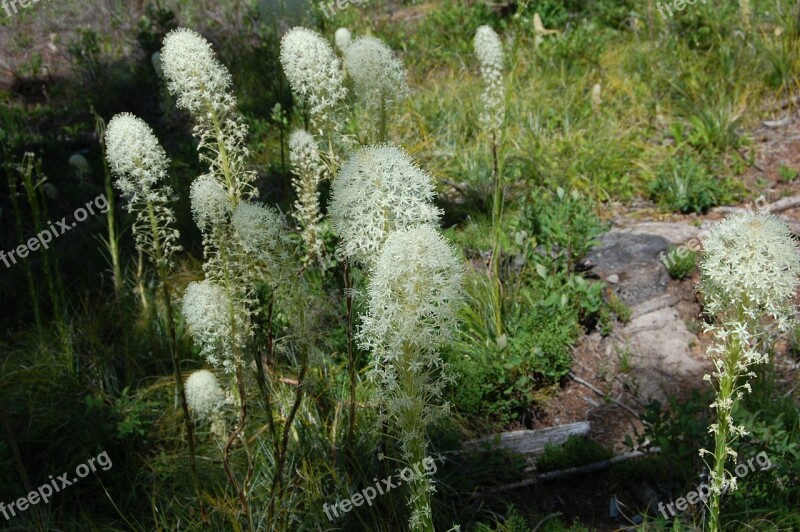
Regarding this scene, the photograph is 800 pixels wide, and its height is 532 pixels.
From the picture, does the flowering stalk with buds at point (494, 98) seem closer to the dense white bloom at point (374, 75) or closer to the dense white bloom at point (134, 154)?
the dense white bloom at point (374, 75)

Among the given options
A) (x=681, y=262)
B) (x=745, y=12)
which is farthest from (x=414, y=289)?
(x=745, y=12)

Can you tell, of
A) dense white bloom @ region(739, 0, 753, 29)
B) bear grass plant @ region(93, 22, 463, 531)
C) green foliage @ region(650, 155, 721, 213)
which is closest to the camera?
bear grass plant @ region(93, 22, 463, 531)

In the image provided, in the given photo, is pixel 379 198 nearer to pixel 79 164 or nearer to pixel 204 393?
pixel 204 393

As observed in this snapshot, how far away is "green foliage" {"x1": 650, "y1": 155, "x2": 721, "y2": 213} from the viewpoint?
596 cm

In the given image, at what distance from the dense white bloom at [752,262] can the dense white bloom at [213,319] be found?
166cm

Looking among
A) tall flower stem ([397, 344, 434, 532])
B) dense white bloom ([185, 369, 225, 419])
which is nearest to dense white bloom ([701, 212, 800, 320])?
tall flower stem ([397, 344, 434, 532])

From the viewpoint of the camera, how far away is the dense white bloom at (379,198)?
2.26 m

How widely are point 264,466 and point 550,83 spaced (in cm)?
511

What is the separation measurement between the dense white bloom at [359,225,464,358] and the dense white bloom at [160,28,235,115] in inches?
43.9

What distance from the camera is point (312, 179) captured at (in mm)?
3139

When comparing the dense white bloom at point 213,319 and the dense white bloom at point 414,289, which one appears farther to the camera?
the dense white bloom at point 213,319

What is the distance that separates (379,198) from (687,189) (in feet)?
14.4

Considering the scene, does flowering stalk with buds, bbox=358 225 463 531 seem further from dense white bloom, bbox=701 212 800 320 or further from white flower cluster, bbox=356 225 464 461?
dense white bloom, bbox=701 212 800 320

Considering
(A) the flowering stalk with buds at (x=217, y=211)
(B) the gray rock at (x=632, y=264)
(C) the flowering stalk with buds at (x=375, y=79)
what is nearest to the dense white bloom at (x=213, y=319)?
(A) the flowering stalk with buds at (x=217, y=211)
